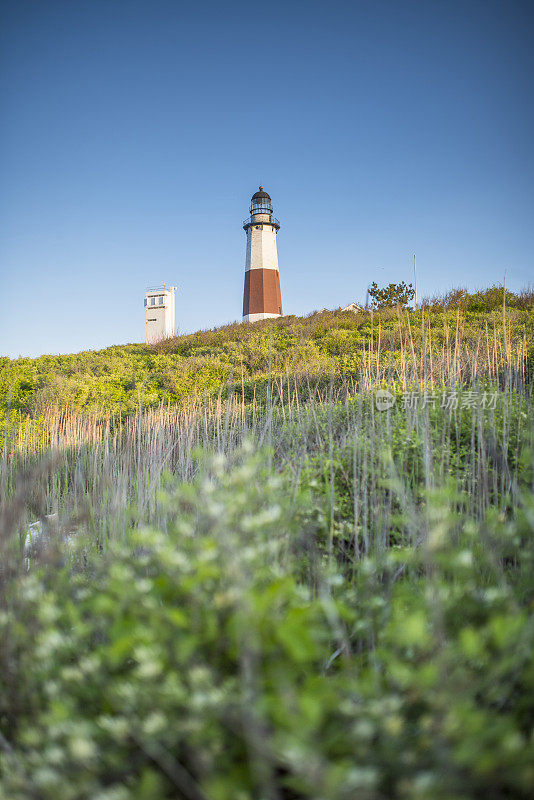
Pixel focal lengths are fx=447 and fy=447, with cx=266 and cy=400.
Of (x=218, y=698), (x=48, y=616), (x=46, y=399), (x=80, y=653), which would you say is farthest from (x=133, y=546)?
(x=46, y=399)

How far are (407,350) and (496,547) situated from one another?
524 cm

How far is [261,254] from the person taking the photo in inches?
867

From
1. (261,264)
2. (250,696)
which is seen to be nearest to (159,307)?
(261,264)

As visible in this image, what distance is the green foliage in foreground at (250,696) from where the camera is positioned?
0.66 meters

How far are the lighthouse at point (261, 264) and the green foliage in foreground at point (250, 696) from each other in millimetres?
20474

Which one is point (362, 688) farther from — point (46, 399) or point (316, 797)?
point (46, 399)

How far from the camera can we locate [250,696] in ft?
2.35

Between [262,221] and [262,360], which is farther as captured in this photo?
[262,221]

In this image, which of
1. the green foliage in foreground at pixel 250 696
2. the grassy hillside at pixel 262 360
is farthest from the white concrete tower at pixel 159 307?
the green foliage in foreground at pixel 250 696

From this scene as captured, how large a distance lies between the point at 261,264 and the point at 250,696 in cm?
2248

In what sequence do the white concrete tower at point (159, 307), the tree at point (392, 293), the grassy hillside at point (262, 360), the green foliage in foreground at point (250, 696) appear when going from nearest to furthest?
the green foliage in foreground at point (250, 696), the grassy hillside at point (262, 360), the tree at point (392, 293), the white concrete tower at point (159, 307)

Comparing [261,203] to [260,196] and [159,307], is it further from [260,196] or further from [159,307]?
[159,307]

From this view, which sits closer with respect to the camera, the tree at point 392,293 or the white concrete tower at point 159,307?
the tree at point 392,293

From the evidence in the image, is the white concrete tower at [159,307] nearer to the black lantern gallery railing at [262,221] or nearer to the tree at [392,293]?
the black lantern gallery railing at [262,221]
